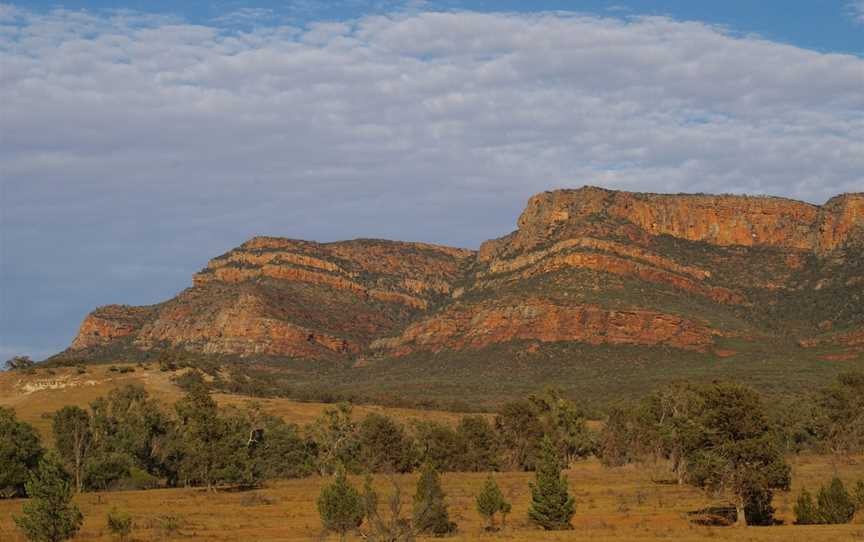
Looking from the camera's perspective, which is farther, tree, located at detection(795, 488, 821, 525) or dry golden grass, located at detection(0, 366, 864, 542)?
tree, located at detection(795, 488, 821, 525)

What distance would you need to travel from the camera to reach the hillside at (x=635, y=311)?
151125 millimetres

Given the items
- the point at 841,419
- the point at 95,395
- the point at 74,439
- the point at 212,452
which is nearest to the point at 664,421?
the point at 841,419

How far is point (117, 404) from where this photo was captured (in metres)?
99.1

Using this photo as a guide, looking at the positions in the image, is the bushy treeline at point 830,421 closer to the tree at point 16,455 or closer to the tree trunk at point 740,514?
the tree trunk at point 740,514

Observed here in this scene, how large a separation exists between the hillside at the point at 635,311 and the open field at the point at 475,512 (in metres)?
65.2

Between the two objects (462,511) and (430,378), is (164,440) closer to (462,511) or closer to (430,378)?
(462,511)

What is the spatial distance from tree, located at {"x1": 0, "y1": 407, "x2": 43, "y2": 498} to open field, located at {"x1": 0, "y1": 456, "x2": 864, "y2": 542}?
364 cm

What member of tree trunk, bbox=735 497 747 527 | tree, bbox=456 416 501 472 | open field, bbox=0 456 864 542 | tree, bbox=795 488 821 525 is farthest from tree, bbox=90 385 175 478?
tree, bbox=795 488 821 525

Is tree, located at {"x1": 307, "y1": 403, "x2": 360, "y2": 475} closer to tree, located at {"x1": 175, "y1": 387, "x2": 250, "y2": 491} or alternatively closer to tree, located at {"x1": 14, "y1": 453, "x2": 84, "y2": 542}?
tree, located at {"x1": 175, "y1": 387, "x2": 250, "y2": 491}

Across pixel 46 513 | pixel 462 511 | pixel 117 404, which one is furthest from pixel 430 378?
pixel 46 513

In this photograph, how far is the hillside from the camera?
151125mm

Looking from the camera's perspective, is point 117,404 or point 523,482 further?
point 117,404

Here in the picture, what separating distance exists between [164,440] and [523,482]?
2885 centimetres

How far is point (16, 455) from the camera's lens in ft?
211
